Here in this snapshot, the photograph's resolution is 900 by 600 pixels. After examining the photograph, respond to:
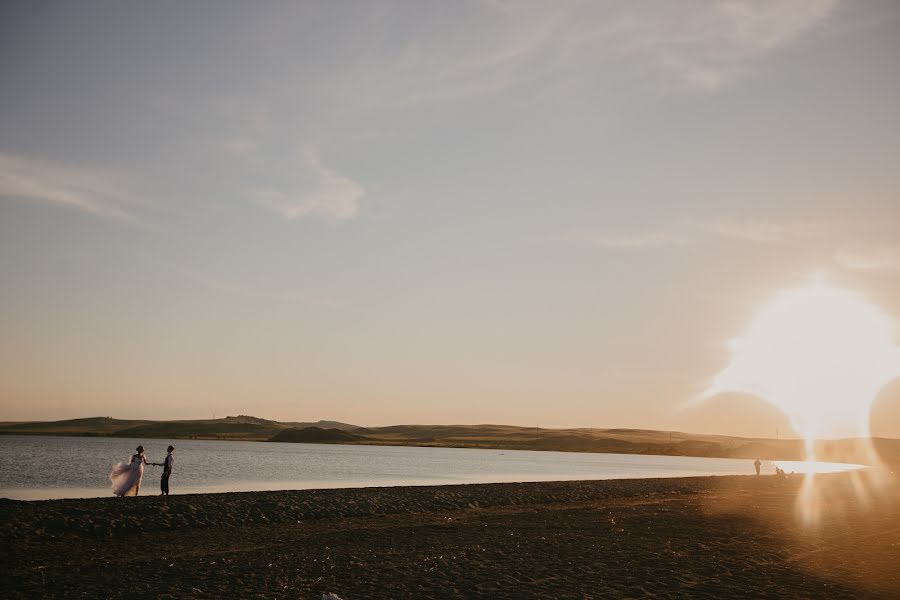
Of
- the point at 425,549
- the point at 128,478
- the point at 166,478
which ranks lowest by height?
the point at 425,549

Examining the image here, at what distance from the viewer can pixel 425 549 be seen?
22000 millimetres

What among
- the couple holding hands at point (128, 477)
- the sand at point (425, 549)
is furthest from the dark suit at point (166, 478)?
the sand at point (425, 549)

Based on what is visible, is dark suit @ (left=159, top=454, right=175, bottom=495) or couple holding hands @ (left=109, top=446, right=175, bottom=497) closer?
couple holding hands @ (left=109, top=446, right=175, bottom=497)

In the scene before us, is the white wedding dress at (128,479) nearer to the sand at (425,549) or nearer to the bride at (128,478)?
the bride at (128,478)

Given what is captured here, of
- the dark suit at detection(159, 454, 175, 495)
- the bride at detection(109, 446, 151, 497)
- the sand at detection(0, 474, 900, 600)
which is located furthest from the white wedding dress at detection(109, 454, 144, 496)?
the dark suit at detection(159, 454, 175, 495)

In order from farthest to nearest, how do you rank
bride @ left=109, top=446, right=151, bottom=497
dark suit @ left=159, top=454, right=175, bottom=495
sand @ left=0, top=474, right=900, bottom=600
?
dark suit @ left=159, top=454, right=175, bottom=495 < bride @ left=109, top=446, right=151, bottom=497 < sand @ left=0, top=474, right=900, bottom=600

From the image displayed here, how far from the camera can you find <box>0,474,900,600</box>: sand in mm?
16141

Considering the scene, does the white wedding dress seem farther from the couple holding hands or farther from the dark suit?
the dark suit

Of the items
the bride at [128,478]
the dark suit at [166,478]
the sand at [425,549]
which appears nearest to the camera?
the sand at [425,549]

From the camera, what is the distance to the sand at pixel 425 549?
1614 cm

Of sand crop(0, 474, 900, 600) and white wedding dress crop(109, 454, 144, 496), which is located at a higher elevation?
white wedding dress crop(109, 454, 144, 496)

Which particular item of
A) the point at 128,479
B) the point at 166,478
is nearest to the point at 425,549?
the point at 128,479

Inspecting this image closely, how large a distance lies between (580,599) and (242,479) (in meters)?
43.9

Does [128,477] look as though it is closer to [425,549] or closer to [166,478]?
[166,478]
